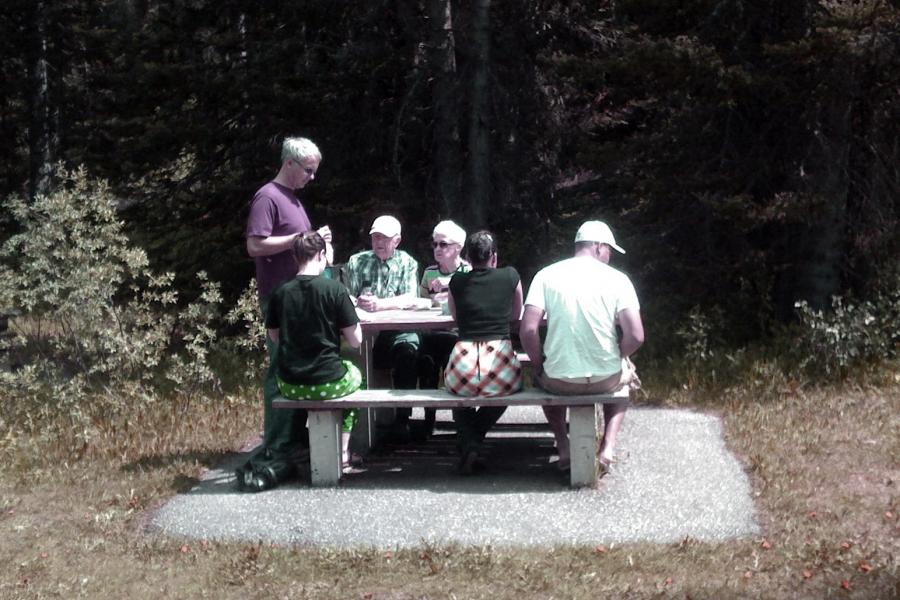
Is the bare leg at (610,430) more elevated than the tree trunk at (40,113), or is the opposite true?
the tree trunk at (40,113)

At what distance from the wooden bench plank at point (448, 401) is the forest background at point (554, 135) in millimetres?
3482

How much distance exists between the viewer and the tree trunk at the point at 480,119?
42.5ft

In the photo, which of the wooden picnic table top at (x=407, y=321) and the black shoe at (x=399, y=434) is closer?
the wooden picnic table top at (x=407, y=321)

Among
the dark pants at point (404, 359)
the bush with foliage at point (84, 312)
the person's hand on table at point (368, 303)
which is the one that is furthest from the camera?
the bush with foliage at point (84, 312)

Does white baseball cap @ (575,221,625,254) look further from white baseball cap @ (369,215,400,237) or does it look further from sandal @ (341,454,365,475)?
sandal @ (341,454,365,475)

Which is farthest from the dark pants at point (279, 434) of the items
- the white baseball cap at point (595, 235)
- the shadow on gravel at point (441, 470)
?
the white baseball cap at point (595, 235)

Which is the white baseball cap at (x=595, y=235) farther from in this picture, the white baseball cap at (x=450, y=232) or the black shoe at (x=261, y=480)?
the black shoe at (x=261, y=480)

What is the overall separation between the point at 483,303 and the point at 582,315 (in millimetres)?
574

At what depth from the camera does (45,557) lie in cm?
601

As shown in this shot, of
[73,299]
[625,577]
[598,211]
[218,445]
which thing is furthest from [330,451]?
[598,211]

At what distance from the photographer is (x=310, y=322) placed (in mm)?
6949

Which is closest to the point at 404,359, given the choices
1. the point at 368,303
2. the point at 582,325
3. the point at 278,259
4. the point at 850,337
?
the point at 368,303

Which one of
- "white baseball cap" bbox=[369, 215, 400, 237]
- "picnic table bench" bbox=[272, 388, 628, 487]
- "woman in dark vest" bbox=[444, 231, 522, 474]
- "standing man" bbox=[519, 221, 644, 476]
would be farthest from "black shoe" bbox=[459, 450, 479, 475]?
"white baseball cap" bbox=[369, 215, 400, 237]

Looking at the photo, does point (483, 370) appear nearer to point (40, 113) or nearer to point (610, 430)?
point (610, 430)
